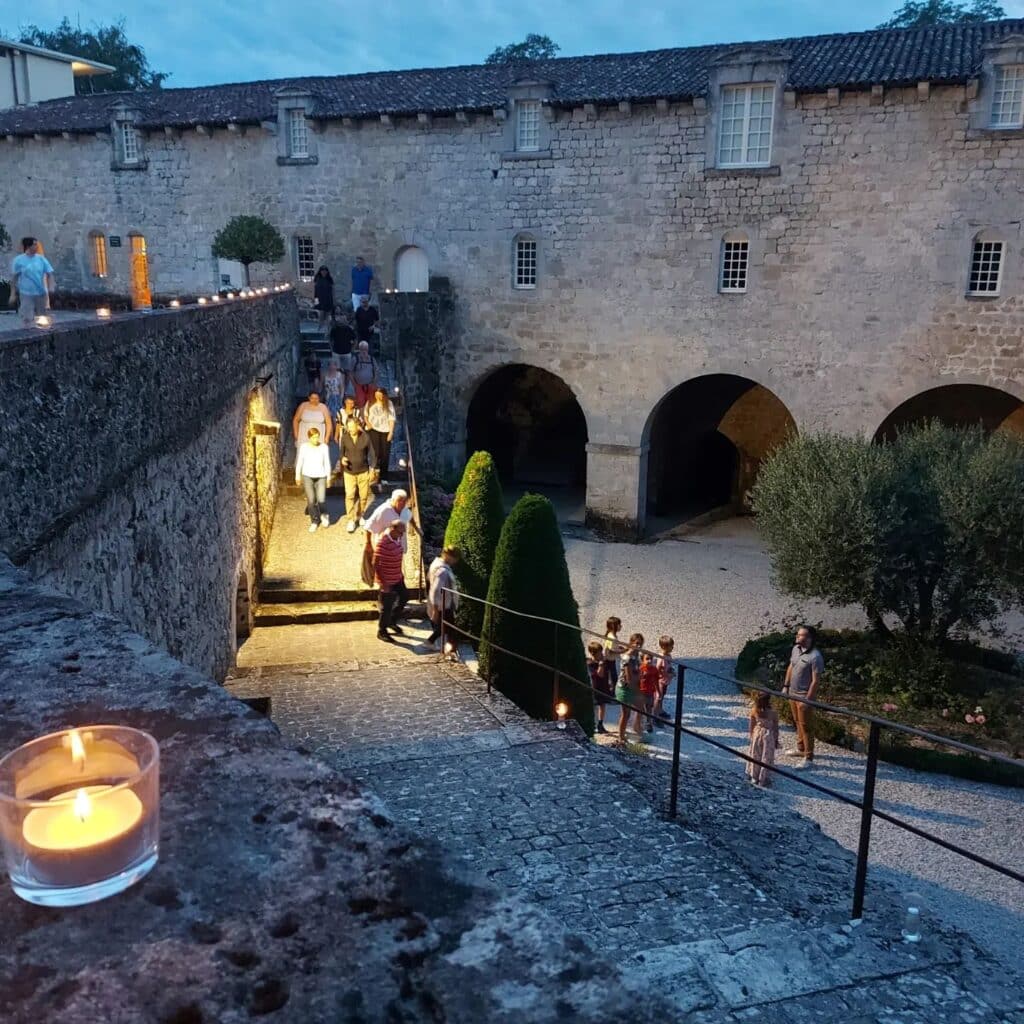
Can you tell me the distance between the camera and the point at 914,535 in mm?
13164

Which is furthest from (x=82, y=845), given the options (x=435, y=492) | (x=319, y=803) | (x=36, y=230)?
(x=36, y=230)

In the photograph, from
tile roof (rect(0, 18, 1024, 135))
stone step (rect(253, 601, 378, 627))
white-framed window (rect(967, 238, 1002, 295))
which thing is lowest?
stone step (rect(253, 601, 378, 627))

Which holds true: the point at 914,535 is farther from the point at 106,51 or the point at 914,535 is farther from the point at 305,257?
the point at 106,51

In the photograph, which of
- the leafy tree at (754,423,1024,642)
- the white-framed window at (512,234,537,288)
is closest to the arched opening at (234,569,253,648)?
the leafy tree at (754,423,1024,642)

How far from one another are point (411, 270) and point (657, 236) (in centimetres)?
650

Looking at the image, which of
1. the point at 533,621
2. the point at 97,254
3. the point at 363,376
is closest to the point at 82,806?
the point at 533,621

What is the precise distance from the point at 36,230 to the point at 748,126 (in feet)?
68.1

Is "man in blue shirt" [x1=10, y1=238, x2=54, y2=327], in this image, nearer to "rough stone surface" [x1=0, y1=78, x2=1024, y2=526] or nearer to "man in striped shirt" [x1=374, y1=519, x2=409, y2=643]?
"man in striped shirt" [x1=374, y1=519, x2=409, y2=643]

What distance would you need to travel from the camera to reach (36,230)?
28000 millimetres

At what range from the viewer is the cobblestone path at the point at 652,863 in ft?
13.2

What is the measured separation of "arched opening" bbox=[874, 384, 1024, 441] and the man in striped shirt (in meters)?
14.1

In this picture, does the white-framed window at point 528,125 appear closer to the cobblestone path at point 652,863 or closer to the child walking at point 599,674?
the child walking at point 599,674

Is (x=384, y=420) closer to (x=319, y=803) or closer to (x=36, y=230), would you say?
(x=319, y=803)

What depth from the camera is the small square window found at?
22.3 metres
